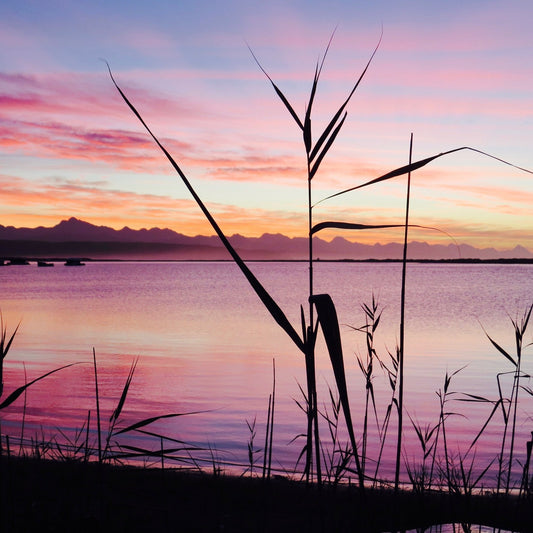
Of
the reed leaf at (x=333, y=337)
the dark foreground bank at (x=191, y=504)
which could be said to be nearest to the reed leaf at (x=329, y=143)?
the reed leaf at (x=333, y=337)

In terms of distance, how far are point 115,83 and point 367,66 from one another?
0.55 m

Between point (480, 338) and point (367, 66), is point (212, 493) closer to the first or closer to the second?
point (367, 66)

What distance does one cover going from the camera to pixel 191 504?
482 cm

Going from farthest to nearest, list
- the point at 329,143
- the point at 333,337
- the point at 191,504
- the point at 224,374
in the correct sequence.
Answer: the point at 224,374 < the point at 191,504 < the point at 329,143 < the point at 333,337

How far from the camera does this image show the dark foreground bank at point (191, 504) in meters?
3.48

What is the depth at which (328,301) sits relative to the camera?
4.41ft

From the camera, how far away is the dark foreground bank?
348cm

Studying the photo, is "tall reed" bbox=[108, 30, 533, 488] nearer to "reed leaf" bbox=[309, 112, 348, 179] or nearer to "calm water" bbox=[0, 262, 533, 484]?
"reed leaf" bbox=[309, 112, 348, 179]

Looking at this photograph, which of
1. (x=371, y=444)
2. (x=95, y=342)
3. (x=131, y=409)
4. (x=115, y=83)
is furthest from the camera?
(x=95, y=342)

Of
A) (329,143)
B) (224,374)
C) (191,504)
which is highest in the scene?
(329,143)

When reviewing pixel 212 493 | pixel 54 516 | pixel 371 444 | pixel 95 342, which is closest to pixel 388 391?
pixel 371 444

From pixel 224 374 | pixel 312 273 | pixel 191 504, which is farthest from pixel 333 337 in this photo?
pixel 224 374

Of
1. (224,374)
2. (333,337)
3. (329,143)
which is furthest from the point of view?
(224,374)

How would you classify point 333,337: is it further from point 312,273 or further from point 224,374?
point 224,374
